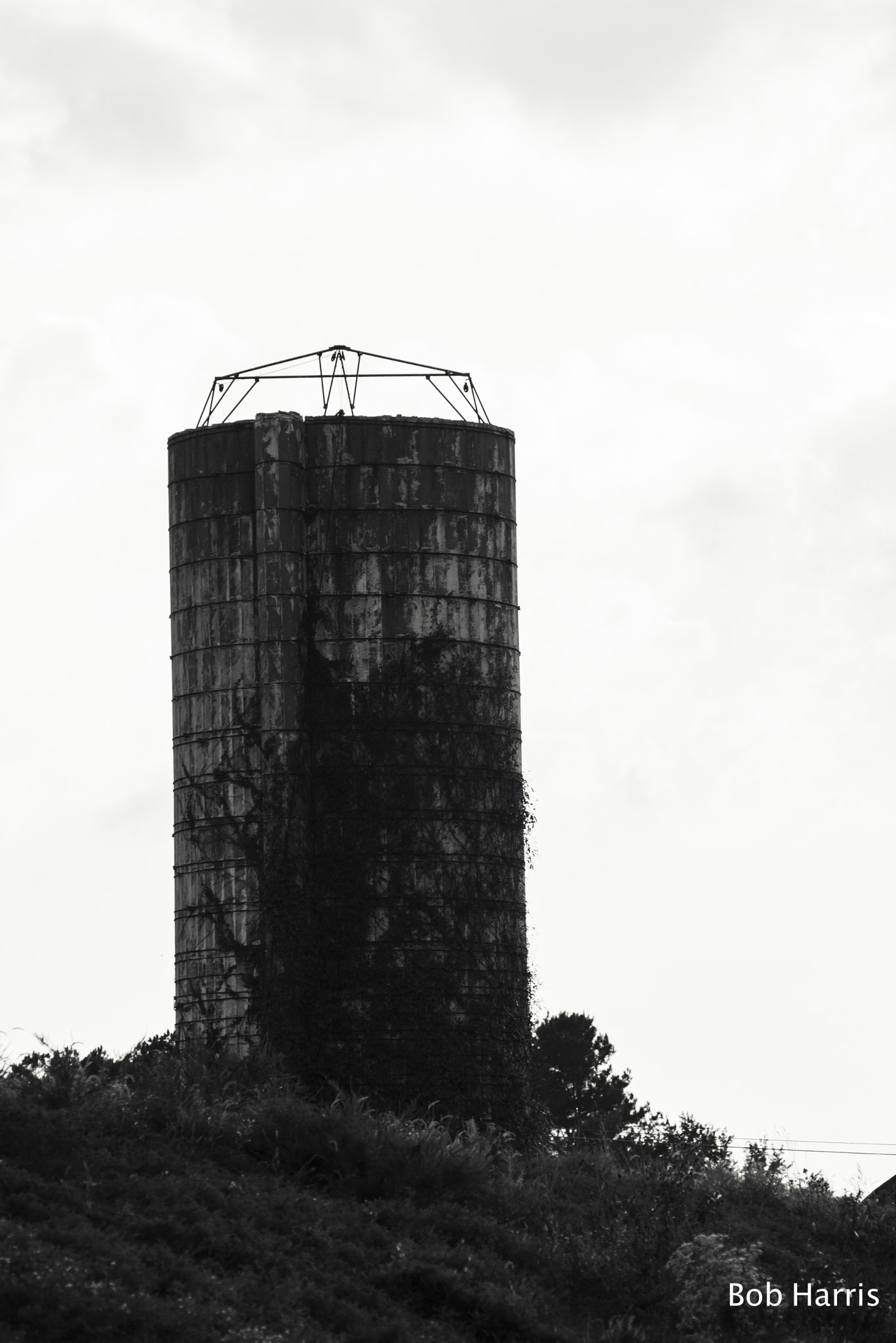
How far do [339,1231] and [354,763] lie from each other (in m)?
10.2

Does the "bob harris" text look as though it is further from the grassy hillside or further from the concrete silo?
the concrete silo

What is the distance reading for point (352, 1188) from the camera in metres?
29.3

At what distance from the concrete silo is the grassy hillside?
2.15 metres

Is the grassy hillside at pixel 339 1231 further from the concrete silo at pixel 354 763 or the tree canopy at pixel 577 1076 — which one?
the tree canopy at pixel 577 1076

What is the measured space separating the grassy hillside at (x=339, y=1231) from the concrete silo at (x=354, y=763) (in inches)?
84.8

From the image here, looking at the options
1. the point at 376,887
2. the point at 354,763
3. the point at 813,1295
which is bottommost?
the point at 813,1295

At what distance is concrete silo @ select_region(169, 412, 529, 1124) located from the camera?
3606 centimetres

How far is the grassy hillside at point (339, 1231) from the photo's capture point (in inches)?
968

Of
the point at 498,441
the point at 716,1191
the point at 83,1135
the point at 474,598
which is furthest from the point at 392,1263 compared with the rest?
the point at 498,441

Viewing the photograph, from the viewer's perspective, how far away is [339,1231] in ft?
90.8

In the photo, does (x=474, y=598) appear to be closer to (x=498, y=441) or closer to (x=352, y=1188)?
(x=498, y=441)

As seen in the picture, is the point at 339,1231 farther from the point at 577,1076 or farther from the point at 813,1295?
the point at 577,1076

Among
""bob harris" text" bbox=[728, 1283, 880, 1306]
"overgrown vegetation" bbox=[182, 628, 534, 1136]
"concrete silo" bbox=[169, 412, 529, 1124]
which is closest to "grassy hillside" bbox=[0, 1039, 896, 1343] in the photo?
""bob harris" text" bbox=[728, 1283, 880, 1306]

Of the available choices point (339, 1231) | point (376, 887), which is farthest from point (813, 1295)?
point (376, 887)
